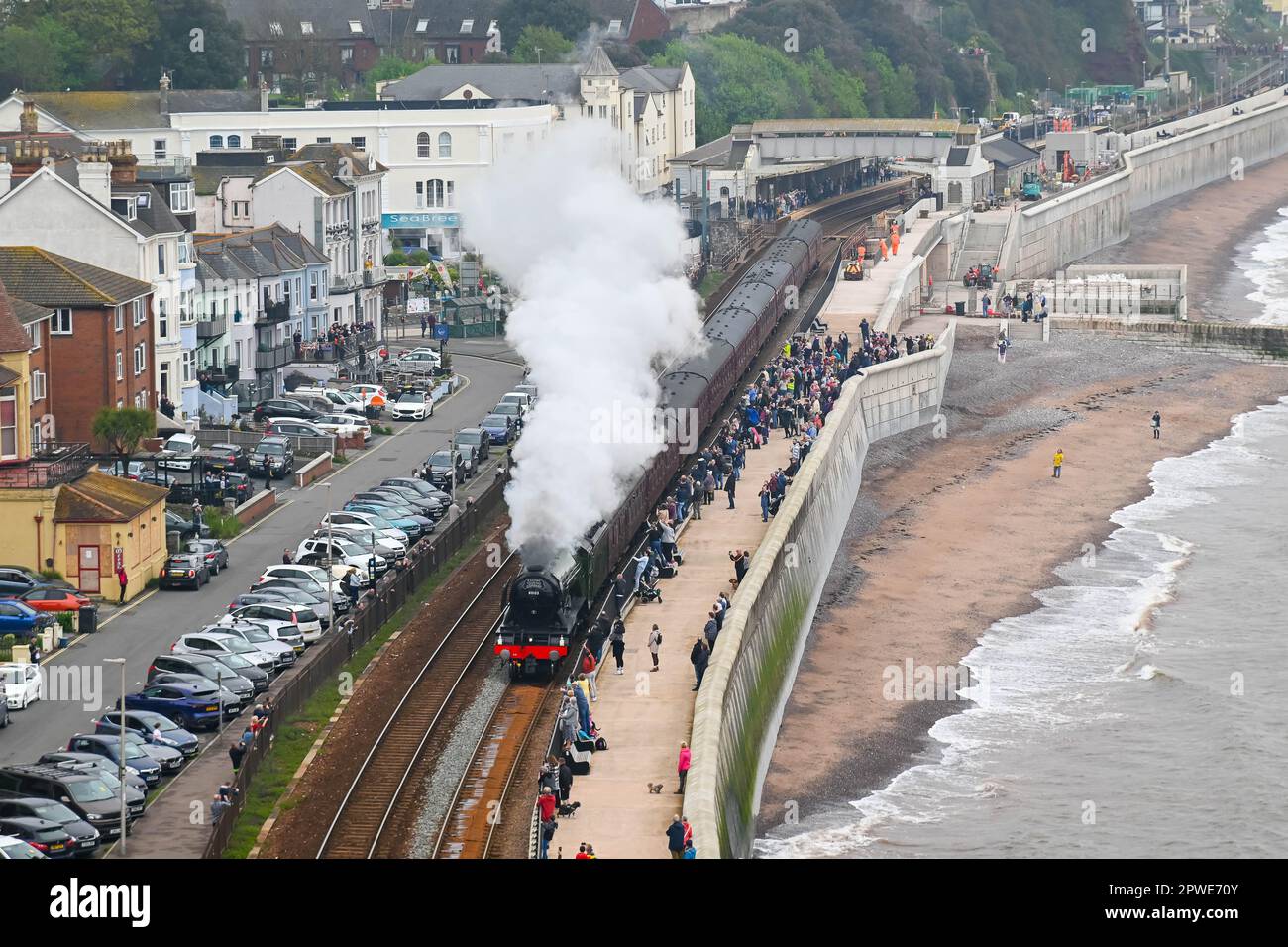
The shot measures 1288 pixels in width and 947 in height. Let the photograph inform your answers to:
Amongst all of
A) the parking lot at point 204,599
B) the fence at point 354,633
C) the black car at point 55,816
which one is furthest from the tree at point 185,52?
the black car at point 55,816

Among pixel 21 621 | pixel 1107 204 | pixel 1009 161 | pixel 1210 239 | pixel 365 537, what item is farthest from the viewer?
pixel 1210 239

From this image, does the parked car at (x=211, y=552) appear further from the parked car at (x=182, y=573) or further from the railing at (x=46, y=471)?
the railing at (x=46, y=471)

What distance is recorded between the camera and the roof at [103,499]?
57.3 m

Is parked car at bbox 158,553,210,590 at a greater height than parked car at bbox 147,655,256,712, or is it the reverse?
parked car at bbox 158,553,210,590

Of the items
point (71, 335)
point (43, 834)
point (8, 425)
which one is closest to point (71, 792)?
point (43, 834)

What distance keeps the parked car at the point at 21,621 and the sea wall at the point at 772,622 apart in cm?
1636

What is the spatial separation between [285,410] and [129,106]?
4648 cm

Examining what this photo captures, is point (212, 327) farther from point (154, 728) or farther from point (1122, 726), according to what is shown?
point (1122, 726)

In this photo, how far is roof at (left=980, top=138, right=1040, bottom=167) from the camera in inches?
6102

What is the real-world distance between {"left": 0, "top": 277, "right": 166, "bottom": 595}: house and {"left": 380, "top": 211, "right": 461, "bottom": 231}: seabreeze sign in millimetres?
56436

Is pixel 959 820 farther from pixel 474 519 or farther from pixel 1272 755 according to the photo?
pixel 474 519

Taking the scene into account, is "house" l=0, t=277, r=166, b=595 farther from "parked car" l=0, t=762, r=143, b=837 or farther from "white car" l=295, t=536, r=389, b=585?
"parked car" l=0, t=762, r=143, b=837

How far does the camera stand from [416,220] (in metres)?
117

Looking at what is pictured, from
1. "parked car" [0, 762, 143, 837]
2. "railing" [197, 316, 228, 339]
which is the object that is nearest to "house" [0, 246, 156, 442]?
"railing" [197, 316, 228, 339]
